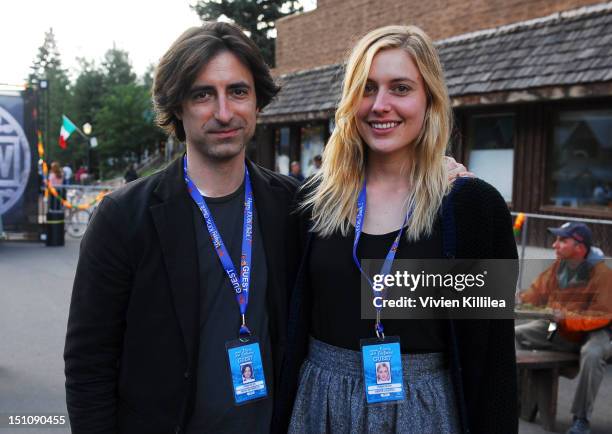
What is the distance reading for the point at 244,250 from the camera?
243cm

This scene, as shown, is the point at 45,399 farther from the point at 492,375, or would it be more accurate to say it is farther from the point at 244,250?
the point at 492,375

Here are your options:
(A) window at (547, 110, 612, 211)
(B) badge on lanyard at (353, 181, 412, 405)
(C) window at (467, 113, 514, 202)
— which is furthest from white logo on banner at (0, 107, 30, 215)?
(B) badge on lanyard at (353, 181, 412, 405)

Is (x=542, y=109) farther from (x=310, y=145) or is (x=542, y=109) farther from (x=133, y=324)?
(x=133, y=324)

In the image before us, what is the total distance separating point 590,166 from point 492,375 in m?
9.24

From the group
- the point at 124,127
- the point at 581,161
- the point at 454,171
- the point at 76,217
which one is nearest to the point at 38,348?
the point at 454,171

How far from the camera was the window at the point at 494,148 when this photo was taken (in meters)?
11.5

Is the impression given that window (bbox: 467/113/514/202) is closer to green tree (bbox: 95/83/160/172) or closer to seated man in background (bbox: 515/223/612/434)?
seated man in background (bbox: 515/223/612/434)

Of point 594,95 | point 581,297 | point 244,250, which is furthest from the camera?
point 594,95

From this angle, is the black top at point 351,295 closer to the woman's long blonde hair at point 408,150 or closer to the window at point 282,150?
the woman's long blonde hair at point 408,150

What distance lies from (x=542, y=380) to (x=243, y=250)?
3453 millimetres

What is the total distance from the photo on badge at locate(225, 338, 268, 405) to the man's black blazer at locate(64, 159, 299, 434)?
0.46ft

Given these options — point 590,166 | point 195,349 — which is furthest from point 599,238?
point 195,349

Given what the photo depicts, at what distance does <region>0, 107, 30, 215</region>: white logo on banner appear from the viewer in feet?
42.5

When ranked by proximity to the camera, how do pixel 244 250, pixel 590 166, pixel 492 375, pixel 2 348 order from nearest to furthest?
pixel 492 375 < pixel 244 250 < pixel 2 348 < pixel 590 166
